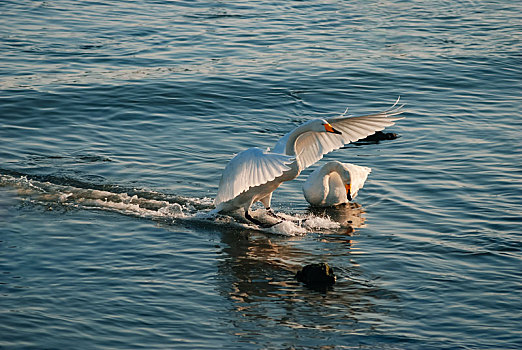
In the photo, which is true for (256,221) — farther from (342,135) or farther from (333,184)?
(342,135)

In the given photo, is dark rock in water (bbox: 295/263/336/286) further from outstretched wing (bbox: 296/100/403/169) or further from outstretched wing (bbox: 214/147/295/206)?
Answer: outstretched wing (bbox: 296/100/403/169)

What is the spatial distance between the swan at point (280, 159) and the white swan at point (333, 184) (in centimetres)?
28

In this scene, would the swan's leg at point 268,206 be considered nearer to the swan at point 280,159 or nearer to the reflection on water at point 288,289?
the swan at point 280,159

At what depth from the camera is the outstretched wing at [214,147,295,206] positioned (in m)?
9.69

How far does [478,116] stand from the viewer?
53.2 ft

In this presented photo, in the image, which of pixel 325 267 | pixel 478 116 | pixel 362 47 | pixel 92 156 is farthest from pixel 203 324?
pixel 362 47

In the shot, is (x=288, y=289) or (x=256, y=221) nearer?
(x=288, y=289)

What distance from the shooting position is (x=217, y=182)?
12578 millimetres

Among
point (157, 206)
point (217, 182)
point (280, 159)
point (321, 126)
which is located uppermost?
point (321, 126)

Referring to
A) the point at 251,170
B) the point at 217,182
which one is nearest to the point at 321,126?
the point at 251,170

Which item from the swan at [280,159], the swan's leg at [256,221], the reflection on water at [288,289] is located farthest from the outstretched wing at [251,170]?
the swan's leg at [256,221]

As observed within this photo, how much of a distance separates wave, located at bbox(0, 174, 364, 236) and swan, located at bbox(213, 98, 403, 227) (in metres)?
0.24

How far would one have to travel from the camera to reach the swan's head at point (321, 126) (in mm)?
10742

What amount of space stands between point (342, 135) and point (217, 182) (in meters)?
2.09
